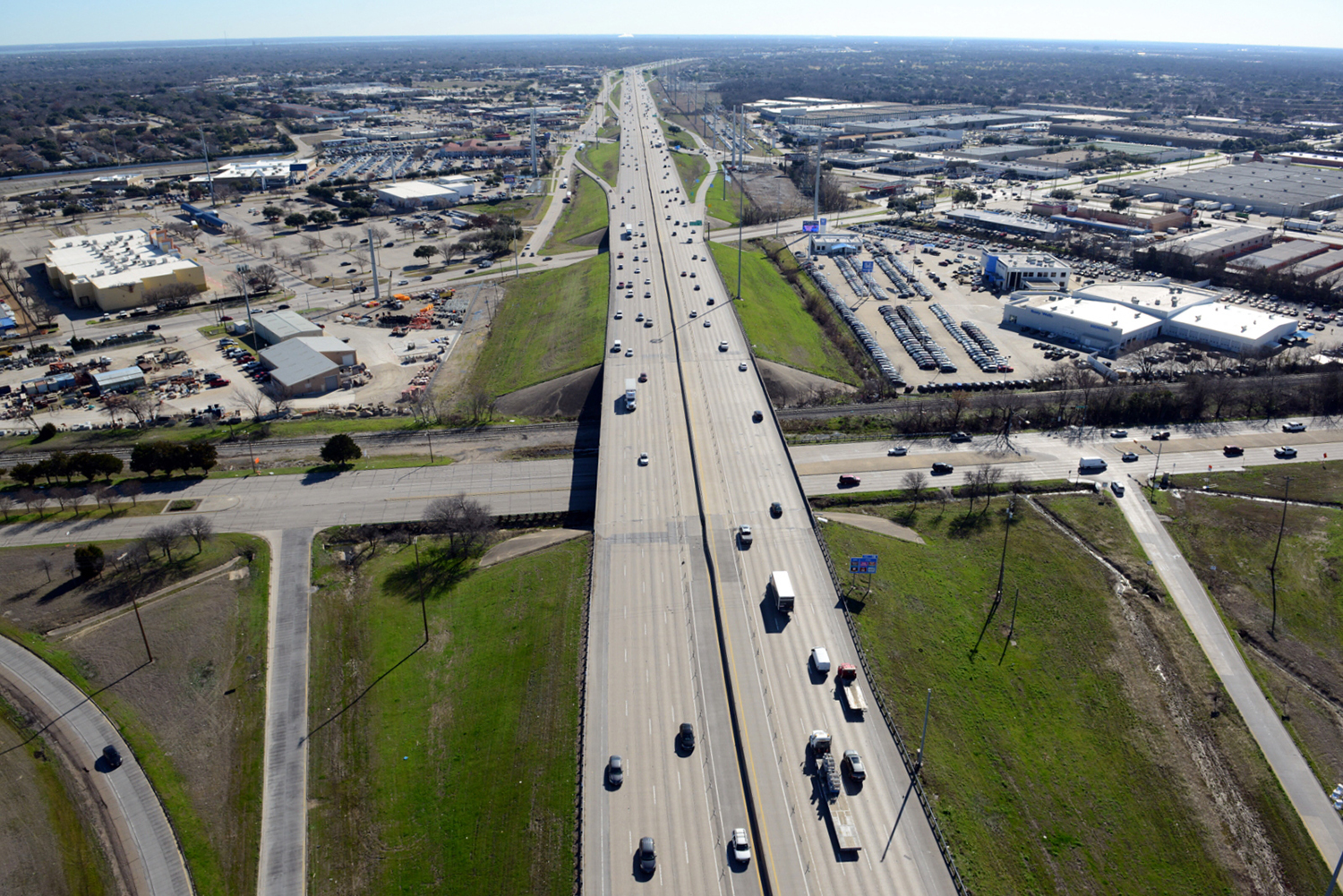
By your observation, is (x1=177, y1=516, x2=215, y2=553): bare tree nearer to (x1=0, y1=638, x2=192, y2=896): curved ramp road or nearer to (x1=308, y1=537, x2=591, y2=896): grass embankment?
(x1=308, y1=537, x2=591, y2=896): grass embankment

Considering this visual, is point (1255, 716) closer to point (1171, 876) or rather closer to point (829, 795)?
point (1171, 876)

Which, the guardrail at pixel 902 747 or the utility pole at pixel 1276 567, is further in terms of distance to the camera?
the utility pole at pixel 1276 567

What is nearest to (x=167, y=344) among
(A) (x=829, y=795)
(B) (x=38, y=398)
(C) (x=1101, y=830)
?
(B) (x=38, y=398)

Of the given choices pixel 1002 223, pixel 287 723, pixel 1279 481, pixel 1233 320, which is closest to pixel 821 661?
pixel 287 723

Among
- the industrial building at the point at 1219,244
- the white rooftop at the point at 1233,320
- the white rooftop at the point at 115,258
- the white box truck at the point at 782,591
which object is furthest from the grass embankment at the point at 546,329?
the industrial building at the point at 1219,244

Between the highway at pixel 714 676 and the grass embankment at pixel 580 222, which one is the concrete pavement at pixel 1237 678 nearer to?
the highway at pixel 714 676
